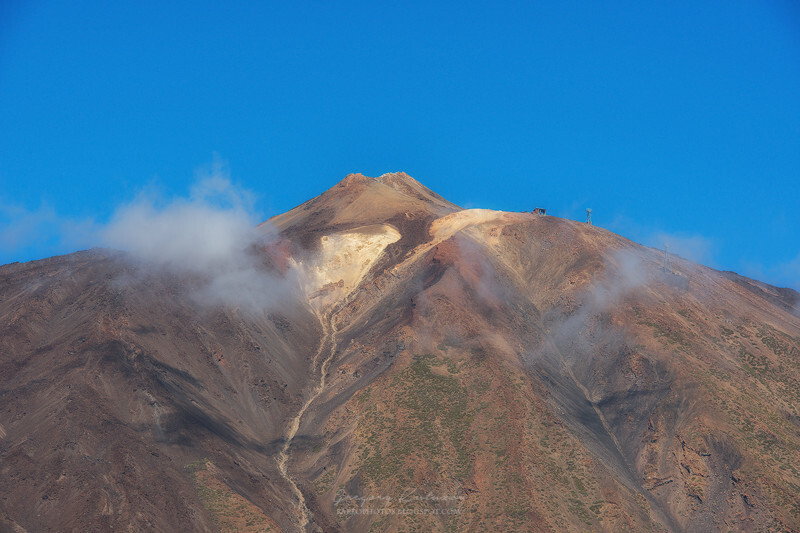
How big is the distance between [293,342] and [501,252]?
45.1 metres

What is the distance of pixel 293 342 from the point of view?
141 metres

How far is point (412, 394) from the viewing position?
116 metres

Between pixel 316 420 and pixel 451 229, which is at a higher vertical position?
pixel 451 229

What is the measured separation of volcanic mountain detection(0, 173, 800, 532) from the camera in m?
97.1

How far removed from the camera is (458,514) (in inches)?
3863

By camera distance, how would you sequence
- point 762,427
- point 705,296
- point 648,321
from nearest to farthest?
point 762,427 < point 648,321 < point 705,296

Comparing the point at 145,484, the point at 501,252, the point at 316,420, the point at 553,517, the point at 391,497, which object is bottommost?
A: the point at 553,517

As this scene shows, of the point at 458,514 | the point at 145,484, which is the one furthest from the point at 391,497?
the point at 145,484

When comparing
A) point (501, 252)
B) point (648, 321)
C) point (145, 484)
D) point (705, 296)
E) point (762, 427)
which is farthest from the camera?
point (501, 252)

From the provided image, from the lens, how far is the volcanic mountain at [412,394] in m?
97.1

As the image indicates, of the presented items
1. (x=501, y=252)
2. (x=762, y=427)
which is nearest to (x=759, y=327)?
(x=762, y=427)

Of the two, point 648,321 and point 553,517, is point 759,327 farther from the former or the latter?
point 553,517

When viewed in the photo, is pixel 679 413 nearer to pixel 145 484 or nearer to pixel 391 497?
pixel 391 497

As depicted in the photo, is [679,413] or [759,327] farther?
[759,327]
